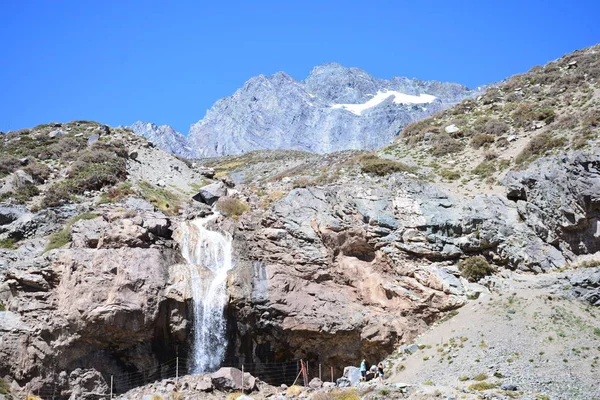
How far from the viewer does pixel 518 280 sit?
29.5 metres

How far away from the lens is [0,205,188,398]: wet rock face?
26.1 metres

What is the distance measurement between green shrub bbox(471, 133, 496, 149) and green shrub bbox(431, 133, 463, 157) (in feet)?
4.05

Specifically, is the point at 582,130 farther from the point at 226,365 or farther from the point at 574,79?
the point at 226,365

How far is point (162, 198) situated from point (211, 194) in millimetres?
3933

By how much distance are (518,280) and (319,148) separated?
99269mm

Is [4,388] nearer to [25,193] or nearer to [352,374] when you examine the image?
[352,374]

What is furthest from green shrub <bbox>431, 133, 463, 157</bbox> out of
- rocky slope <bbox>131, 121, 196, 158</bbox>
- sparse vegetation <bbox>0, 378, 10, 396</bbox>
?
rocky slope <bbox>131, 121, 196, 158</bbox>

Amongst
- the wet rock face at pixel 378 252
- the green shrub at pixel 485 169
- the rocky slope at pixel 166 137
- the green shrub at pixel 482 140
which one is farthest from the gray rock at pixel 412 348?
the rocky slope at pixel 166 137

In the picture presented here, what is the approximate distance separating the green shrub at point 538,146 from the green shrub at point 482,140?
5.16 meters

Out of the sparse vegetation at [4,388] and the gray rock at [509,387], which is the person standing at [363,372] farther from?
the sparse vegetation at [4,388]

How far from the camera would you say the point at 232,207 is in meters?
39.4

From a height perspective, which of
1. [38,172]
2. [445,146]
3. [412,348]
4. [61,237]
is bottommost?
[412,348]

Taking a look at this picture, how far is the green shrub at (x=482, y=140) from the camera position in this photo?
150ft

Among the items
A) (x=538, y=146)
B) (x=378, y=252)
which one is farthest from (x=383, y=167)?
(x=378, y=252)
